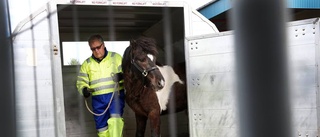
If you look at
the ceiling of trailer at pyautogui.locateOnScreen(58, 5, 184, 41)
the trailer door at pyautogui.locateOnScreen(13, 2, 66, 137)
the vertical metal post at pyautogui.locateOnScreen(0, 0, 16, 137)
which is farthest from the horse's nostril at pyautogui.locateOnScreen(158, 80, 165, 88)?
the vertical metal post at pyautogui.locateOnScreen(0, 0, 16, 137)

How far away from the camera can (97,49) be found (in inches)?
87.0

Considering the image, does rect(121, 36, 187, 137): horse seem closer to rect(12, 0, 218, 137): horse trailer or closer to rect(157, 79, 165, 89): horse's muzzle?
rect(157, 79, 165, 89): horse's muzzle

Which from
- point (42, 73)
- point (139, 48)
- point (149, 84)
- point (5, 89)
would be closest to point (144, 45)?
point (139, 48)

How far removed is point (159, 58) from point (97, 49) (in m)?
0.64

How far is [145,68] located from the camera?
7.18ft

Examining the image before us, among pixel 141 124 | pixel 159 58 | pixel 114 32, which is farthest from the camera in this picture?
pixel 114 32

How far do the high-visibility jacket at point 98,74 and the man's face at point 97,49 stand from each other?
1.7 inches

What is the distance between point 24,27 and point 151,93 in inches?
42.1

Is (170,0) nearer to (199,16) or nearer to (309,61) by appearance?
(199,16)

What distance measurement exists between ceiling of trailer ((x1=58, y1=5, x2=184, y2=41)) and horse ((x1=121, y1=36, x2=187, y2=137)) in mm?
249

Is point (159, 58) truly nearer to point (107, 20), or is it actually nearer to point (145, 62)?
point (145, 62)

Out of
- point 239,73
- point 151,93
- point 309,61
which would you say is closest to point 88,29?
point 151,93

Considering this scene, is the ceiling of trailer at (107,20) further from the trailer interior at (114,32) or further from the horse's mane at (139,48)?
the horse's mane at (139,48)

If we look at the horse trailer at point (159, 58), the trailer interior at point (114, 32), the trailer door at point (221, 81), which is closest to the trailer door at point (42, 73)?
the horse trailer at point (159, 58)
